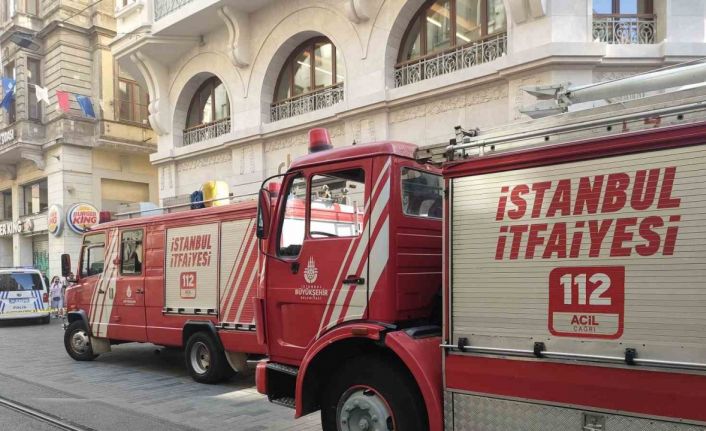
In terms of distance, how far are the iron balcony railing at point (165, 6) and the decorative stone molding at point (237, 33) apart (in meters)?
1.40

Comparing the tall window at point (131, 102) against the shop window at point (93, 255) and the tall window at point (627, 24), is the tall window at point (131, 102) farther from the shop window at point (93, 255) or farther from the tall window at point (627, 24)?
the tall window at point (627, 24)

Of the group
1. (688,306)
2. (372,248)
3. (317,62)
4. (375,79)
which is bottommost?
(688,306)

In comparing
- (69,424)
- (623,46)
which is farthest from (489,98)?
(69,424)

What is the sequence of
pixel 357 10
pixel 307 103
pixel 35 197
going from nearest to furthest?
pixel 357 10 → pixel 307 103 → pixel 35 197

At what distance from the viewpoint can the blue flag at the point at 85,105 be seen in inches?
890

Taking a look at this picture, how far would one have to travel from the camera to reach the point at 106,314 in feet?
31.6

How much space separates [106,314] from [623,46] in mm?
9933

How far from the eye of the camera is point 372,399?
4242 millimetres

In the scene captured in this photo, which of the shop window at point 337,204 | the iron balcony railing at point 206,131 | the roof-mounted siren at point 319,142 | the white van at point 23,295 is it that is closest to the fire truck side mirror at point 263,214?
the shop window at point 337,204

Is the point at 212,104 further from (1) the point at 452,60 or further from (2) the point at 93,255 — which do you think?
(1) the point at 452,60

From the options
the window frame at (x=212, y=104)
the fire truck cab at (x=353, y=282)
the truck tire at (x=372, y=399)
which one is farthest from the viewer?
the window frame at (x=212, y=104)

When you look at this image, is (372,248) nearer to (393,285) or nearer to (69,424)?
(393,285)

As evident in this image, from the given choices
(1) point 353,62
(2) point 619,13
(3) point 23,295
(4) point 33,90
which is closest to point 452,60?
(1) point 353,62

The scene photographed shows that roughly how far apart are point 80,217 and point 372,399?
22.0 metres
